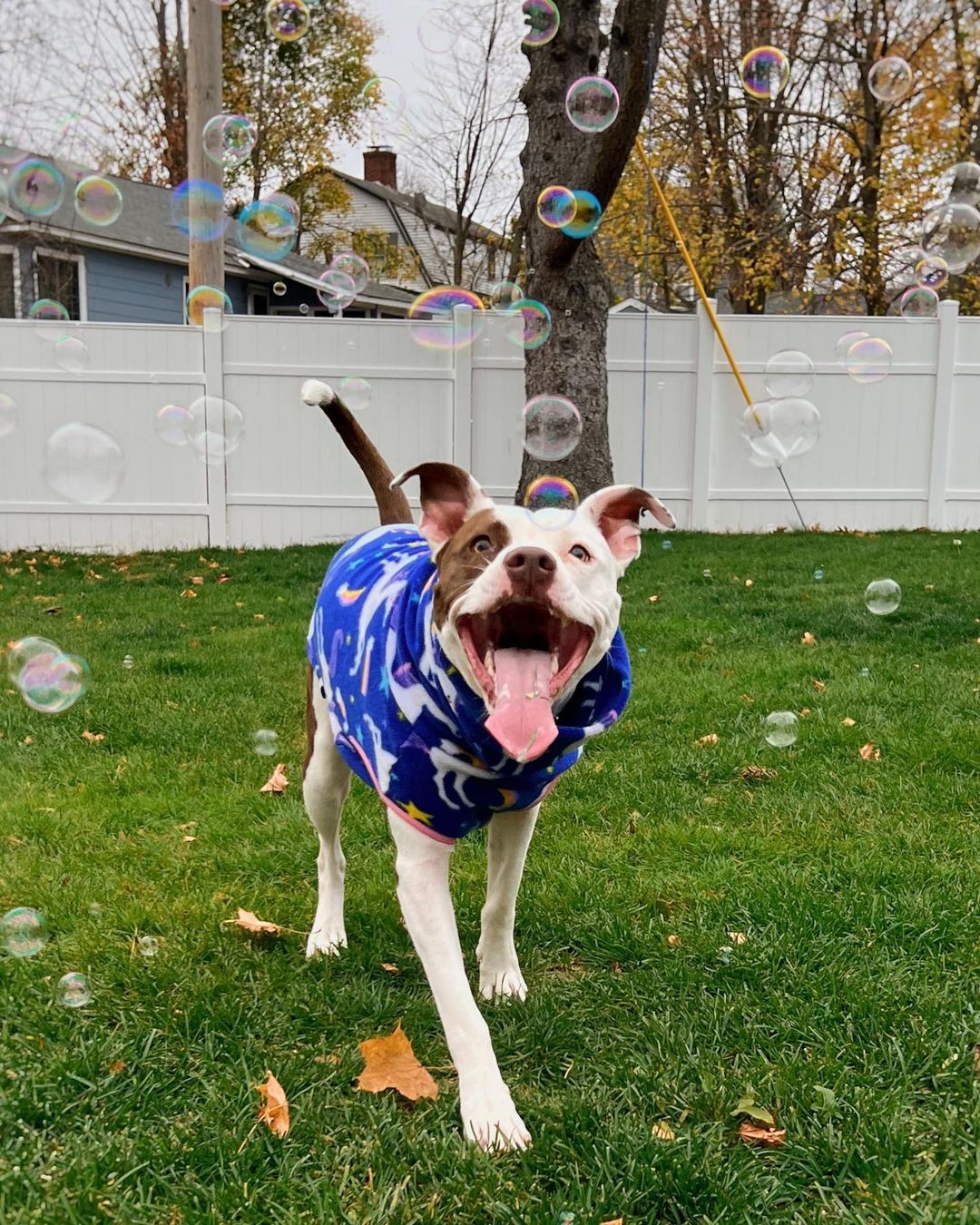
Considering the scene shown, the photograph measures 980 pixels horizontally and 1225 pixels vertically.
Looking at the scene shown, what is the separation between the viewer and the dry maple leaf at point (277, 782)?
373 cm

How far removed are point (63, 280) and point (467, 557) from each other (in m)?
17.2

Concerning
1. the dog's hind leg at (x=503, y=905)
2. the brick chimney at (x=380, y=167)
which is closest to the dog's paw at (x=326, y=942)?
the dog's hind leg at (x=503, y=905)

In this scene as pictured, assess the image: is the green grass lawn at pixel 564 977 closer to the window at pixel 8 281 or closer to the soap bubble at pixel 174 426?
the soap bubble at pixel 174 426

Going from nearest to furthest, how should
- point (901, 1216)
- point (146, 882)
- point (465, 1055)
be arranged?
point (901, 1216)
point (465, 1055)
point (146, 882)

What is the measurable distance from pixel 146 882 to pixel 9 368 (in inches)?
304

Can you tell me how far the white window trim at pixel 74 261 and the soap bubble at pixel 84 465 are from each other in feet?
37.8

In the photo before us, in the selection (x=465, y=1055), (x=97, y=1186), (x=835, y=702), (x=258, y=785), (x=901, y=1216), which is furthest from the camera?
(x=835, y=702)

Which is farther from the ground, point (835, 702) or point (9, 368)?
point (9, 368)

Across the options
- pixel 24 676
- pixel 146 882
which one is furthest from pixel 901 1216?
pixel 24 676

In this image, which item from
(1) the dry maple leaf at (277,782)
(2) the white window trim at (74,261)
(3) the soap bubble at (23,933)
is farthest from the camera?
(2) the white window trim at (74,261)

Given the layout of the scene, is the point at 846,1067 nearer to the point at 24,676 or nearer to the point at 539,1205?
the point at 539,1205

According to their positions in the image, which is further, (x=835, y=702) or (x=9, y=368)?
(x=9, y=368)

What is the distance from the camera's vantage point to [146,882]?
301 cm

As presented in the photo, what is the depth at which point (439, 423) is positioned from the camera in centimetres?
956
